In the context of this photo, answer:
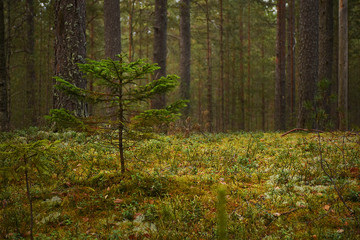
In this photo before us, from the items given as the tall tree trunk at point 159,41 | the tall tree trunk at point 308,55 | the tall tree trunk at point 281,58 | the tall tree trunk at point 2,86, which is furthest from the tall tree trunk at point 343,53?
the tall tree trunk at point 2,86

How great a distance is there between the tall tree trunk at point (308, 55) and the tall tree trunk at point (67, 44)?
8.48 metres

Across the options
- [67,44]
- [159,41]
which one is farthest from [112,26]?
[67,44]

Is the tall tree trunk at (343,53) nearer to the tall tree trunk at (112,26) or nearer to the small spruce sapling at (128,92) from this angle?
the tall tree trunk at (112,26)

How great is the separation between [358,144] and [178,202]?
510cm

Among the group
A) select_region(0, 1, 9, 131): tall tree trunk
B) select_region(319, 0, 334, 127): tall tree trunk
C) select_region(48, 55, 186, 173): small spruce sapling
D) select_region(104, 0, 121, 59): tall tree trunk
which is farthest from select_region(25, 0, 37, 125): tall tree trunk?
select_region(319, 0, 334, 127): tall tree trunk

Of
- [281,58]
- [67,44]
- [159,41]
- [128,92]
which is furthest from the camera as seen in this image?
[281,58]

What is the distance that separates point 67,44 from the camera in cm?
717

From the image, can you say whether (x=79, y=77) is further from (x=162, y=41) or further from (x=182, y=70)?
(x=182, y=70)

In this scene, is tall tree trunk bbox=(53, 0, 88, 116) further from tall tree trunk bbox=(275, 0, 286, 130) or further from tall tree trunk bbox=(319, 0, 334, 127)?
tall tree trunk bbox=(275, 0, 286, 130)

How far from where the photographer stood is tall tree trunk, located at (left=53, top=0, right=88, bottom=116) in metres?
7.10

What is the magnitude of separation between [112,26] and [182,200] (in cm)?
908

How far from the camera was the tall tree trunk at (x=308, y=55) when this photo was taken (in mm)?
9867

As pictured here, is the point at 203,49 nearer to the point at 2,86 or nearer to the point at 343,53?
the point at 343,53

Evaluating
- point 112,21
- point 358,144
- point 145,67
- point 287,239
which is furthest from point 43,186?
point 112,21
